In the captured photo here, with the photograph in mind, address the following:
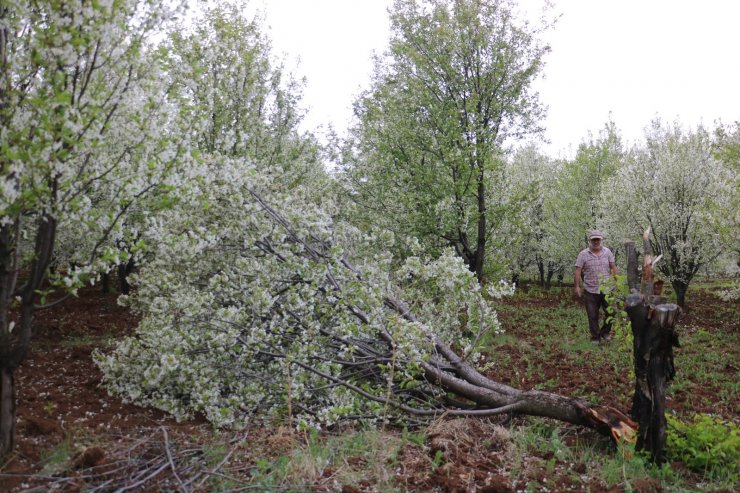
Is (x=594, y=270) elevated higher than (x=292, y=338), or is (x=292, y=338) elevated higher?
(x=594, y=270)

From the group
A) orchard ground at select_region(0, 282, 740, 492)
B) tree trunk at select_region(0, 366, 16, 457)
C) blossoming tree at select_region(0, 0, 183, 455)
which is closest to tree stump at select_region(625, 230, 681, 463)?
orchard ground at select_region(0, 282, 740, 492)

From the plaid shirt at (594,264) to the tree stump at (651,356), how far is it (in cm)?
564

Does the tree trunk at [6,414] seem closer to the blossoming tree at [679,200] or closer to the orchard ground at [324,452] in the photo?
the orchard ground at [324,452]

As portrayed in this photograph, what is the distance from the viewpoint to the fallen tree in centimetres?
530

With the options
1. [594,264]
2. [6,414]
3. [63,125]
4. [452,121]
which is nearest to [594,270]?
[594,264]

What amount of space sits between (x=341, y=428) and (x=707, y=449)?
131 inches

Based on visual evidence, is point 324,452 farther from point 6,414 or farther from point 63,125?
point 63,125

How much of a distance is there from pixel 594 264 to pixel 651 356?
5.88 m

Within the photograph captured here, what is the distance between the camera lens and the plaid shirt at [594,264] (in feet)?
32.9

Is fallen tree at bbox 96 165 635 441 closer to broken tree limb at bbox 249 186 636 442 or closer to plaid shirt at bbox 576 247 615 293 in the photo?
broken tree limb at bbox 249 186 636 442

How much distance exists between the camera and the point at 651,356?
4539 millimetres

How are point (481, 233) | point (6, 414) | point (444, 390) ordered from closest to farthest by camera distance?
point (6, 414), point (444, 390), point (481, 233)

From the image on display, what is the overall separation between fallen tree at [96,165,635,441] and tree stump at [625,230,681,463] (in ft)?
1.16

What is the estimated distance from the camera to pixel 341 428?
17.9 ft
